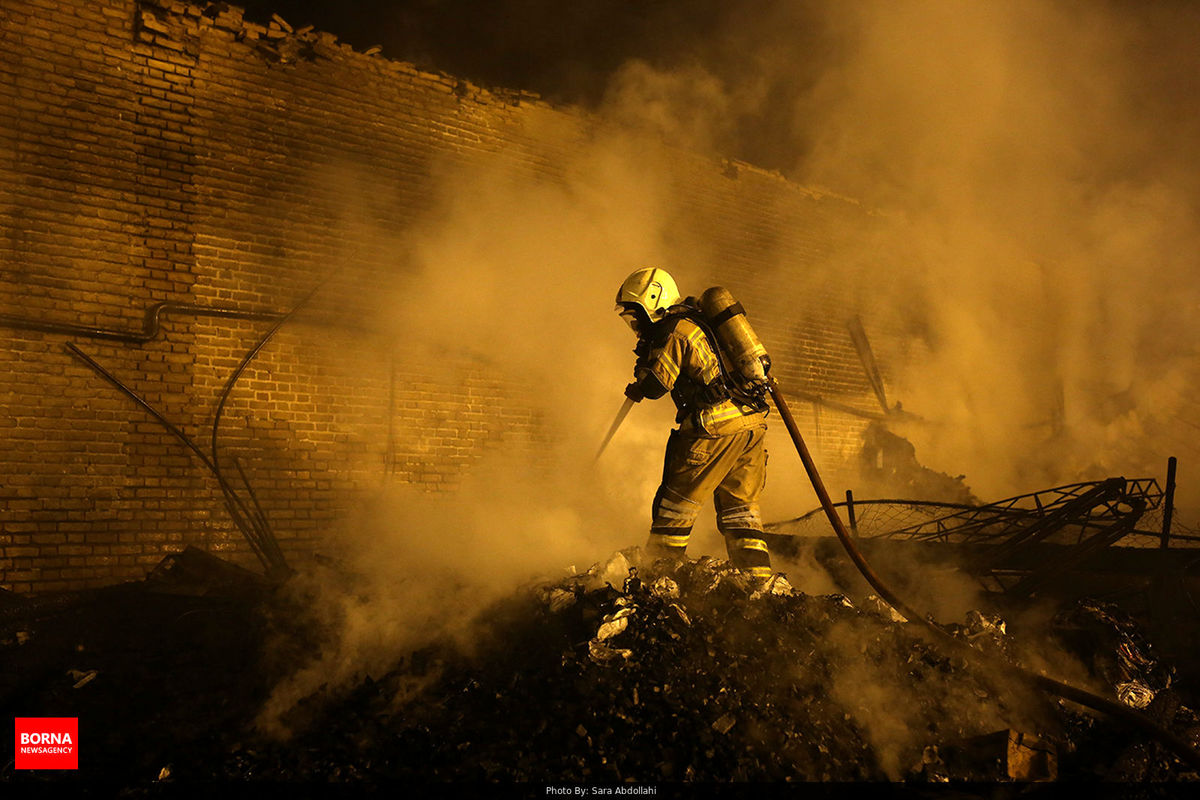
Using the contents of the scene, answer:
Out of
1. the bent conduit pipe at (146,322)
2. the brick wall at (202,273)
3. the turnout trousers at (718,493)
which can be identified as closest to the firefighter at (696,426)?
the turnout trousers at (718,493)

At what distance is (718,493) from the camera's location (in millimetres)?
4301

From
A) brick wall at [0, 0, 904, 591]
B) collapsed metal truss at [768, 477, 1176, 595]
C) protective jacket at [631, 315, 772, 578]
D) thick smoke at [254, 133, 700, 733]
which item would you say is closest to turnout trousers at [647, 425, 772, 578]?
protective jacket at [631, 315, 772, 578]

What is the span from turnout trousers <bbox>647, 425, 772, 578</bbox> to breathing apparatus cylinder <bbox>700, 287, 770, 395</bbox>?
0.35 m

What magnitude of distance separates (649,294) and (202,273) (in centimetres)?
362

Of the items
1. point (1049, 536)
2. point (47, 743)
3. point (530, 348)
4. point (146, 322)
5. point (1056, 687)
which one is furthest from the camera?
point (530, 348)

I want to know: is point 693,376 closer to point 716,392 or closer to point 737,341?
point 716,392

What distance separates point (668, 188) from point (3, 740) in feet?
23.4

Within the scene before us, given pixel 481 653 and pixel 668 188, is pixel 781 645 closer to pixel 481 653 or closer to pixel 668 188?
pixel 481 653

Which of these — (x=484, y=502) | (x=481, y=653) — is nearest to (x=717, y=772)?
(x=481, y=653)

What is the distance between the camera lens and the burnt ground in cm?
257

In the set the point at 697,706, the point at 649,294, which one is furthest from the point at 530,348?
the point at 697,706

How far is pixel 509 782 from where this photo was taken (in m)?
2.46

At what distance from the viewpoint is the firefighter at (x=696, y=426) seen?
13.2 ft

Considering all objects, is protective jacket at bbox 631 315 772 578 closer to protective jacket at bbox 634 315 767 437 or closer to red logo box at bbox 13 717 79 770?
protective jacket at bbox 634 315 767 437
